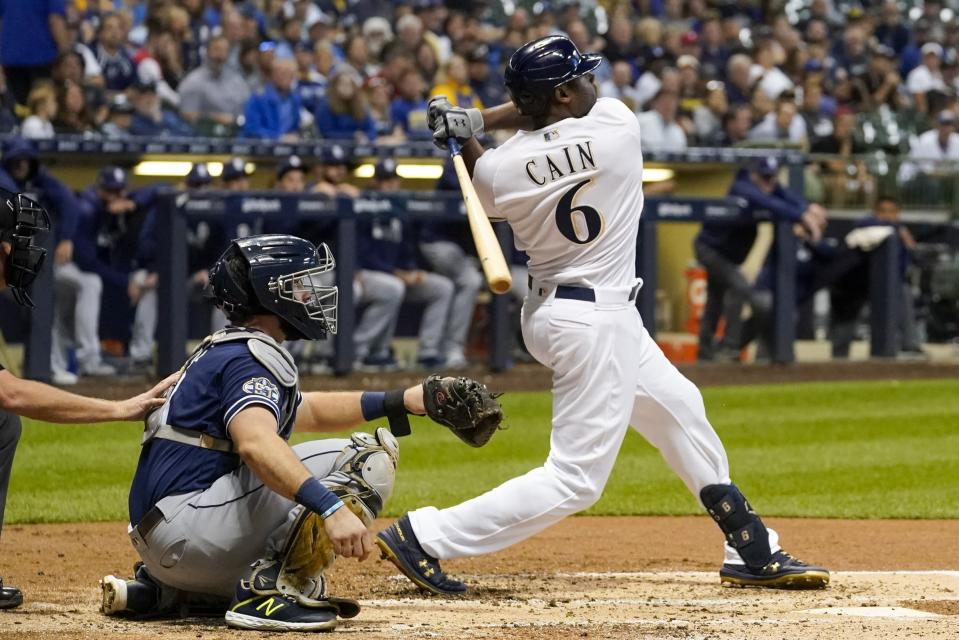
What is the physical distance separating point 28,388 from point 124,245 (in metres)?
7.24

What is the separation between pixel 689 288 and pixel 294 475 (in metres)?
9.82

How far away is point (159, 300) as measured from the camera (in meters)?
11.1

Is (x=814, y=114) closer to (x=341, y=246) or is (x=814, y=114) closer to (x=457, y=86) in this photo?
(x=457, y=86)

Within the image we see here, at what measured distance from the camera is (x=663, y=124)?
1445 centimetres

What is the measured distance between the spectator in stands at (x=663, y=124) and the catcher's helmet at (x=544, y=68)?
9.38 m

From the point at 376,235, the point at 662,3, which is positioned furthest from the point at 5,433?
the point at 662,3

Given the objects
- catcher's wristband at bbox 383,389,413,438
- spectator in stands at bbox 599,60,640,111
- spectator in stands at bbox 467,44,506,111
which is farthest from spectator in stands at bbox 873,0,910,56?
catcher's wristband at bbox 383,389,413,438

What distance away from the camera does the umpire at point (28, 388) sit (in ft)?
14.4

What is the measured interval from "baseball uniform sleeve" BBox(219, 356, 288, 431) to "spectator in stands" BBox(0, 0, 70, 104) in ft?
28.8

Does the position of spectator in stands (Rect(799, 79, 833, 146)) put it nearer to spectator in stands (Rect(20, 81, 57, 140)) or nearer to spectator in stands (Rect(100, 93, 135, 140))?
spectator in stands (Rect(100, 93, 135, 140))

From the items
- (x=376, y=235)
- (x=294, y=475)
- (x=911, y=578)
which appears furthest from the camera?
(x=376, y=235)

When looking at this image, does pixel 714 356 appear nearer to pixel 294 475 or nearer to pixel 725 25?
pixel 725 25

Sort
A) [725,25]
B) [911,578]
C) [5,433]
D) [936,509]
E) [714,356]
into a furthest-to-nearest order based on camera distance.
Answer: [725,25], [714,356], [936,509], [911,578], [5,433]

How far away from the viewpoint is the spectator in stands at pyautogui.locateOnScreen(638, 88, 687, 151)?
1434 cm
